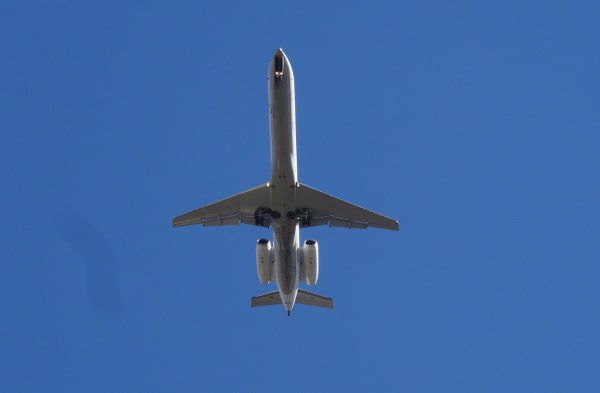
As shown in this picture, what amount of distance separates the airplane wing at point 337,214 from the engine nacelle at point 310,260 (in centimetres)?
130

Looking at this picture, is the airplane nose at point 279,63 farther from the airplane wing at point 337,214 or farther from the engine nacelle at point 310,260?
the engine nacelle at point 310,260

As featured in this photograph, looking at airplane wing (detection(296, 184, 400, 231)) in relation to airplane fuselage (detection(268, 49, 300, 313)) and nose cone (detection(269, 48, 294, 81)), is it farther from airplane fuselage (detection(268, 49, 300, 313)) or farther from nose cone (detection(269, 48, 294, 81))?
nose cone (detection(269, 48, 294, 81))

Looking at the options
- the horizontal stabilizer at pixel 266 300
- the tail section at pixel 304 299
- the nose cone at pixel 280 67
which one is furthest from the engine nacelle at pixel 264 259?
the nose cone at pixel 280 67

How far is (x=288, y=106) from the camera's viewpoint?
150ft

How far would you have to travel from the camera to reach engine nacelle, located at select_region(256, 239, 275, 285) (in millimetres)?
48188

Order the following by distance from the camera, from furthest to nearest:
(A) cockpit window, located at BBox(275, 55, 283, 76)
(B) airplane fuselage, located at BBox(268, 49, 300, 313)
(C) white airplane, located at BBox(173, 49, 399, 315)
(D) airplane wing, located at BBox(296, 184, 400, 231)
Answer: (D) airplane wing, located at BBox(296, 184, 400, 231)
(C) white airplane, located at BBox(173, 49, 399, 315)
(B) airplane fuselage, located at BBox(268, 49, 300, 313)
(A) cockpit window, located at BBox(275, 55, 283, 76)

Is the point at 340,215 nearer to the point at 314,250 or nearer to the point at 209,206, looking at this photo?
the point at 314,250

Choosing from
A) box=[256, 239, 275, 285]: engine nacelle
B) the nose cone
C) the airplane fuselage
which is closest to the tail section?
the airplane fuselage

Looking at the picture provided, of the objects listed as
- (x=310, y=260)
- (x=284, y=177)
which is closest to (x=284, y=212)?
(x=284, y=177)

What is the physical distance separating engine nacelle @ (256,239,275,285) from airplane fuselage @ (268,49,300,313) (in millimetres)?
307

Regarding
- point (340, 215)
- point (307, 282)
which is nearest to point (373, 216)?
point (340, 215)

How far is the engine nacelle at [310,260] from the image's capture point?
48.4 m

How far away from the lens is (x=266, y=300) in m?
52.6

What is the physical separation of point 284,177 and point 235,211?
4717 mm
